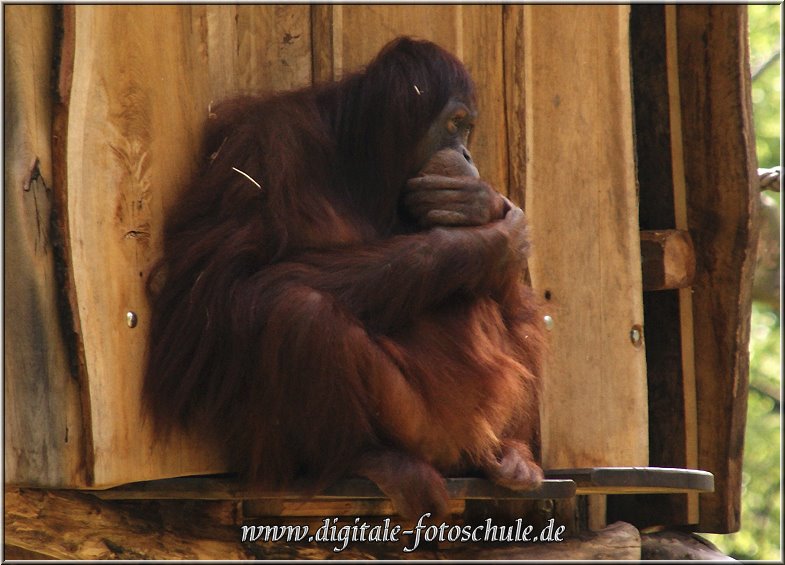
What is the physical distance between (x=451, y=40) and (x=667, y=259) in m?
1.23

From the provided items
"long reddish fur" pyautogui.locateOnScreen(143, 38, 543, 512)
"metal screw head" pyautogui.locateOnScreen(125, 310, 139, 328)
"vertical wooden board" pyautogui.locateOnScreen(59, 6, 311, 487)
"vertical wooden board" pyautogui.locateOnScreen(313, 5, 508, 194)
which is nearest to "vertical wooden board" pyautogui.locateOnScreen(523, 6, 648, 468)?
"vertical wooden board" pyautogui.locateOnScreen(313, 5, 508, 194)

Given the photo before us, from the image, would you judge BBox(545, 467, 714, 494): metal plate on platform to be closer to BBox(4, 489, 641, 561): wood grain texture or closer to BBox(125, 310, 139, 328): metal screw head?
BBox(4, 489, 641, 561): wood grain texture

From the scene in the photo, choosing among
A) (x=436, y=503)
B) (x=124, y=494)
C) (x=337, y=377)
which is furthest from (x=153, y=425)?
(x=436, y=503)

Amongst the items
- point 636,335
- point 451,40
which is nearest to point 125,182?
point 451,40

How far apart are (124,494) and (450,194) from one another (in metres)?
1.32

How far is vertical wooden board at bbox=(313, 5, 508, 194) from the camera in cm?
423

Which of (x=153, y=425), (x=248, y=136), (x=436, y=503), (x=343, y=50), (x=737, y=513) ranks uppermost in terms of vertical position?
(x=343, y=50)

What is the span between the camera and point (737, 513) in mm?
4711

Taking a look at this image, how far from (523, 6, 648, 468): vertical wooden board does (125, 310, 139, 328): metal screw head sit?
156 cm

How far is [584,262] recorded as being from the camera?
430 centimetres

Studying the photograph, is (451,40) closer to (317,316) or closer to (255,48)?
(255,48)

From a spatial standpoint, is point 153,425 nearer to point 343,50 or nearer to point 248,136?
point 248,136

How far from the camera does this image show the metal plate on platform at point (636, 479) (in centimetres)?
344

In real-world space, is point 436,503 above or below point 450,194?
below
